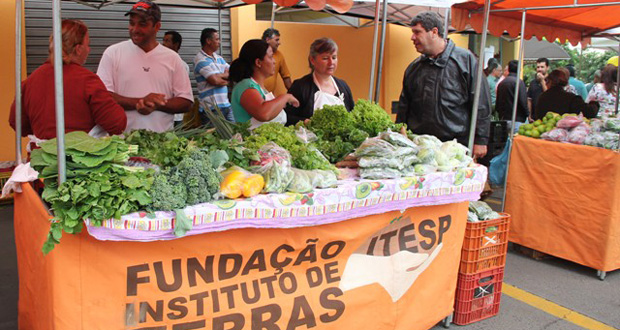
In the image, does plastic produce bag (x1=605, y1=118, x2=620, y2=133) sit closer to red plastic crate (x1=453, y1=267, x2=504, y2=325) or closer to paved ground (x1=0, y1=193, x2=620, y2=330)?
paved ground (x1=0, y1=193, x2=620, y2=330)

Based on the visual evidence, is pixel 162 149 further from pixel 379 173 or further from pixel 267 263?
pixel 379 173

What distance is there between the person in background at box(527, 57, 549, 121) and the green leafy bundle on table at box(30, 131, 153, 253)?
965 cm

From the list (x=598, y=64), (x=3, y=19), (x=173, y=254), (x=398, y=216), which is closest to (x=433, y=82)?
(x=398, y=216)

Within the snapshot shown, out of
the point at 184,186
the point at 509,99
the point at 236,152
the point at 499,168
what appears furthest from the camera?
the point at 509,99

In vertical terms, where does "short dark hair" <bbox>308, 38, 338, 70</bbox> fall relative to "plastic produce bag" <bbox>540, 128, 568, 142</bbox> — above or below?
above

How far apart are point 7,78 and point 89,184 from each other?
21.5 ft

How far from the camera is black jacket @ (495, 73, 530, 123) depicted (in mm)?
9000

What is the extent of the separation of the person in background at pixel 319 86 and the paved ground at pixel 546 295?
2212 millimetres

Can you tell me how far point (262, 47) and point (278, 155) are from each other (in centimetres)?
144

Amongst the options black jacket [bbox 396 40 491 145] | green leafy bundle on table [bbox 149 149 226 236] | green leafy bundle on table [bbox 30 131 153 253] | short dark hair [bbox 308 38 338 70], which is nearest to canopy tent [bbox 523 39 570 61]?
black jacket [bbox 396 40 491 145]

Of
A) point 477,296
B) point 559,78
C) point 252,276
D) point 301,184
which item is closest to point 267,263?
point 252,276

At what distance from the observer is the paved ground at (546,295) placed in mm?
4043

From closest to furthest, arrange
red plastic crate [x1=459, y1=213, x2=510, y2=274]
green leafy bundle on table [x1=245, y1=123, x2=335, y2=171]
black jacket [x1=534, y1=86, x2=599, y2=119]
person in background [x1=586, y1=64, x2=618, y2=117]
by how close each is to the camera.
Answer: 1. green leafy bundle on table [x1=245, y1=123, x2=335, y2=171]
2. red plastic crate [x1=459, y1=213, x2=510, y2=274]
3. black jacket [x1=534, y1=86, x2=599, y2=119]
4. person in background [x1=586, y1=64, x2=618, y2=117]

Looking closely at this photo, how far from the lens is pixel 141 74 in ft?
14.4
